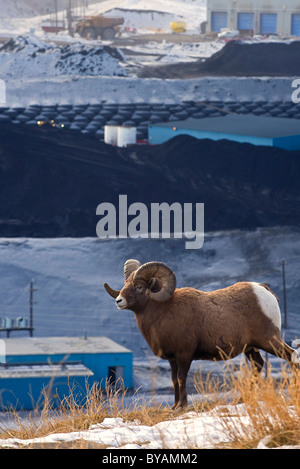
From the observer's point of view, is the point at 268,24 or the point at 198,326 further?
the point at 268,24

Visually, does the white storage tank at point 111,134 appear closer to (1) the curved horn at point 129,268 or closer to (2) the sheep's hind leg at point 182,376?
(1) the curved horn at point 129,268

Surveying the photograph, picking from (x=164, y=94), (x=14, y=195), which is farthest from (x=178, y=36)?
(x=14, y=195)

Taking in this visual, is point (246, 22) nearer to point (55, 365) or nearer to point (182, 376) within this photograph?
point (55, 365)

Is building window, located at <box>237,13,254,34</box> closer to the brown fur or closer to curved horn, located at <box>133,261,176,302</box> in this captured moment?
the brown fur

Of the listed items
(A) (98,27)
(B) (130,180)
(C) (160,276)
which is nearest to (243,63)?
(A) (98,27)

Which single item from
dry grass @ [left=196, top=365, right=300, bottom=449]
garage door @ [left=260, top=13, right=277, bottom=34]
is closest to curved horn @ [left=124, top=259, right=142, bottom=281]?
dry grass @ [left=196, top=365, right=300, bottom=449]

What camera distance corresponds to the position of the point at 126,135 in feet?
143

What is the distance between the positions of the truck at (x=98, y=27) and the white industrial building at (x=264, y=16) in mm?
7615

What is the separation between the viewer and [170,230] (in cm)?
3397

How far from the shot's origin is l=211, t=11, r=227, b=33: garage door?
56.9m

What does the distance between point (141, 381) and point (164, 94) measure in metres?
21.9

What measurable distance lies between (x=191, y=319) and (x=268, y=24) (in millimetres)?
49713

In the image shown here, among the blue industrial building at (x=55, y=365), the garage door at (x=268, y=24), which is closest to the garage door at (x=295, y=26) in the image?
the garage door at (x=268, y=24)
